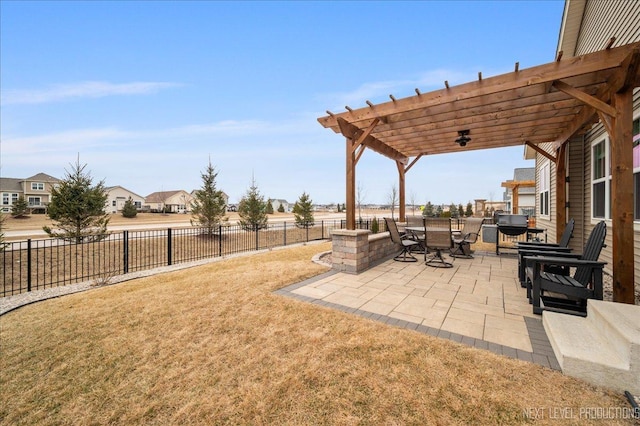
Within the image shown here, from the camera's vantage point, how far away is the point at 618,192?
10.9 ft

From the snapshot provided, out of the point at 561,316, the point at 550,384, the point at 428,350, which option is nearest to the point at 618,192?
the point at 561,316

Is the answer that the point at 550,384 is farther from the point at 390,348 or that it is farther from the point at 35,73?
the point at 35,73

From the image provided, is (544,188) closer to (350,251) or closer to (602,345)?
(350,251)

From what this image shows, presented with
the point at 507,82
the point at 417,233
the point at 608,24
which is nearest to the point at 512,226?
the point at 417,233

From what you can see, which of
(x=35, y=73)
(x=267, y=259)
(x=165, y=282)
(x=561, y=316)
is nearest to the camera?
(x=561, y=316)

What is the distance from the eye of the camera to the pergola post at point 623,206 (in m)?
3.26

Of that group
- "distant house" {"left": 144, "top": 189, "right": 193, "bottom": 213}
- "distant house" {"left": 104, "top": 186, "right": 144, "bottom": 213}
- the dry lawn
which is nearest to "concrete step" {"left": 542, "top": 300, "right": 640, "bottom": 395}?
the dry lawn

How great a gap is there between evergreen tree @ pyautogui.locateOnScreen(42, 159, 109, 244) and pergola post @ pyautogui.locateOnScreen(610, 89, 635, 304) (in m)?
15.6

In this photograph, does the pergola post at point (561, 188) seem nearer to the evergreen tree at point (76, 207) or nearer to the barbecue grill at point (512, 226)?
the barbecue grill at point (512, 226)

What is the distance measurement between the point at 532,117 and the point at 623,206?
3629 millimetres

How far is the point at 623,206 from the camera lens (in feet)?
10.8

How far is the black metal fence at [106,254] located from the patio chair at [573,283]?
8.21 m

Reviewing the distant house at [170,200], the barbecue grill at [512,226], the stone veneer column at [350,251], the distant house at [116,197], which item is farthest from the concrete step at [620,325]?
the distant house at [170,200]

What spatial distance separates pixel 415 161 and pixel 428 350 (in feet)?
27.6
